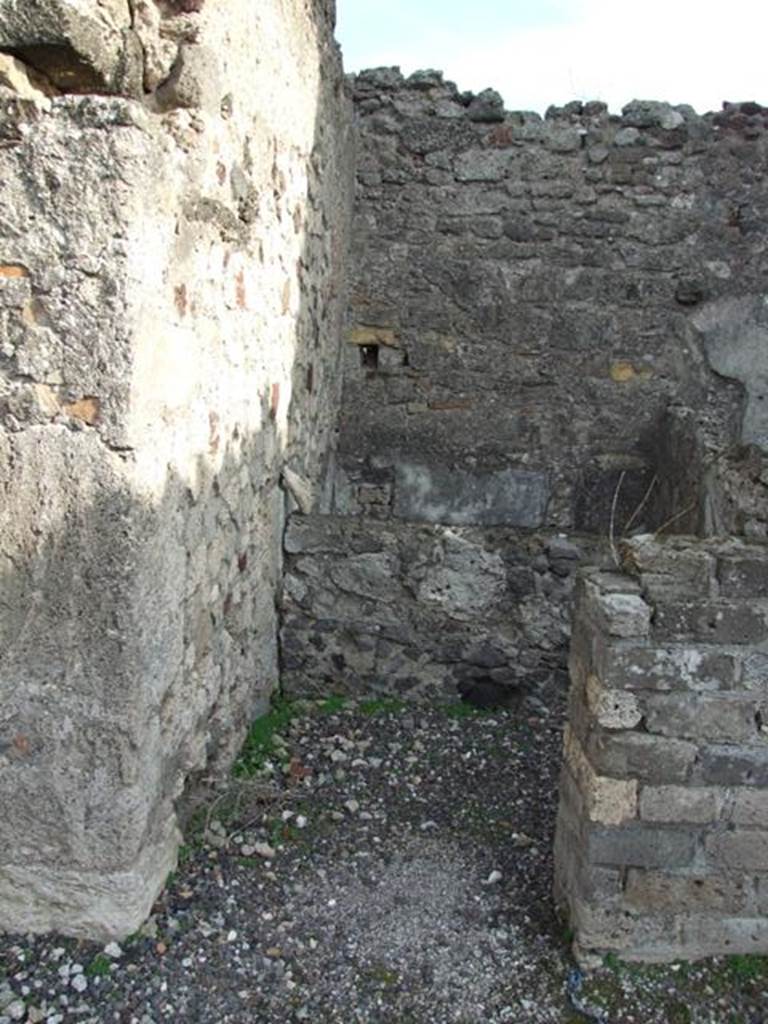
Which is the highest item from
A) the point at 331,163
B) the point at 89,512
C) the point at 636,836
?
the point at 331,163

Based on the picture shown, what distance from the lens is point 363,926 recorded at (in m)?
2.58

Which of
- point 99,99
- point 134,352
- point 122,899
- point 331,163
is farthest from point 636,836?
point 331,163

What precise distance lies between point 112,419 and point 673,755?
5.63ft

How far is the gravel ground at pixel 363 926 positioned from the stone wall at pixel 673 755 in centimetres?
15

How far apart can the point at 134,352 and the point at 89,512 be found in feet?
1.39

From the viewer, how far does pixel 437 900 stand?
2.70m

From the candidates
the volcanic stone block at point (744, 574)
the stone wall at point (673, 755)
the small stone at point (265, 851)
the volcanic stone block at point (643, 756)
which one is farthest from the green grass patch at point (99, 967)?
the volcanic stone block at point (744, 574)

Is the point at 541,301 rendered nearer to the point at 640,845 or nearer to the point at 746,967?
the point at 640,845

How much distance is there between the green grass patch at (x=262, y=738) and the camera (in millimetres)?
3283

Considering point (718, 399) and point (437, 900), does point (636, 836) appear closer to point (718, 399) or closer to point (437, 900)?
point (437, 900)

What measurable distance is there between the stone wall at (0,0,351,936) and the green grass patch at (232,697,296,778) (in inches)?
12.0

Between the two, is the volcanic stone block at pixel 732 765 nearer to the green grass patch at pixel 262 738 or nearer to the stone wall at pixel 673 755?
the stone wall at pixel 673 755

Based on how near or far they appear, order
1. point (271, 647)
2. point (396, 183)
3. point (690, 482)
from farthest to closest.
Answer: point (396, 183) < point (690, 482) < point (271, 647)

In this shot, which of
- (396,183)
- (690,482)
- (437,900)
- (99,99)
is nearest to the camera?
(99,99)
